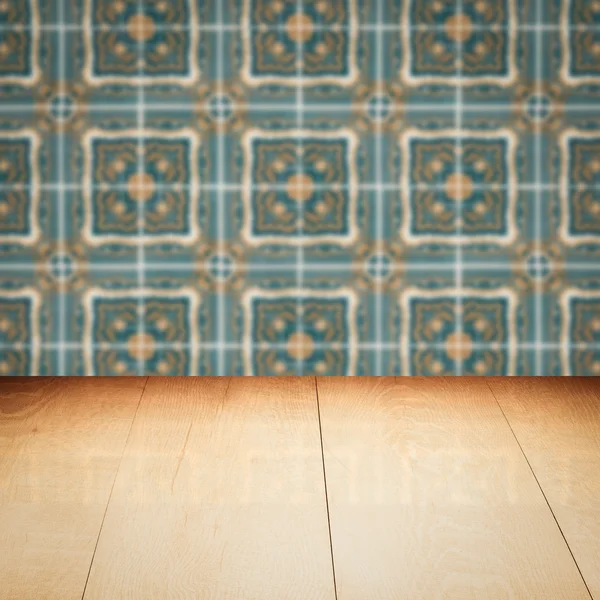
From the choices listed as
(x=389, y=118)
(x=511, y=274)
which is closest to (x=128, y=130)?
(x=389, y=118)

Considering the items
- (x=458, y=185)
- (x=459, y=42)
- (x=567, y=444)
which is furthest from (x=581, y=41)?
(x=567, y=444)

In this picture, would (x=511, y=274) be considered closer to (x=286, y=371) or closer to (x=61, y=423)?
(x=286, y=371)

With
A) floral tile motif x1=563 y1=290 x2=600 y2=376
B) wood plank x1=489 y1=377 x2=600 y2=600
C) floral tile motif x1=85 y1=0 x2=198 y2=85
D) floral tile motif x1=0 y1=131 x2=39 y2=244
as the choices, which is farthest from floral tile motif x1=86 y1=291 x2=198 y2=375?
floral tile motif x1=563 y1=290 x2=600 y2=376

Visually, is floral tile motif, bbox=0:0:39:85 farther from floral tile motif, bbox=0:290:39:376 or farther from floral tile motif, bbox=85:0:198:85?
floral tile motif, bbox=0:290:39:376

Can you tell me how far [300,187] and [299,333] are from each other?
236 millimetres

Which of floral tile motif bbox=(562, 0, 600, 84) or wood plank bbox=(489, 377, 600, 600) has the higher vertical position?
floral tile motif bbox=(562, 0, 600, 84)

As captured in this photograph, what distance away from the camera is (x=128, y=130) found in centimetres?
135

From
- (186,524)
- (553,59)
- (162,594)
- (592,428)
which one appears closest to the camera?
(162,594)

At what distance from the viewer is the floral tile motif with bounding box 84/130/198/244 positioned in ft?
4.43

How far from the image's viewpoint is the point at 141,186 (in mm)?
1356

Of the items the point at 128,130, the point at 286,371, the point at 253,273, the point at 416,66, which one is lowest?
the point at 286,371

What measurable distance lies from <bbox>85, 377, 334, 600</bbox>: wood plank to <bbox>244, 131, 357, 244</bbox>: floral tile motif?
0.26 meters

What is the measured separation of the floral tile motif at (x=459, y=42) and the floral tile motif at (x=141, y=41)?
34 centimetres

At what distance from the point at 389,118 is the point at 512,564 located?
76 centimetres
